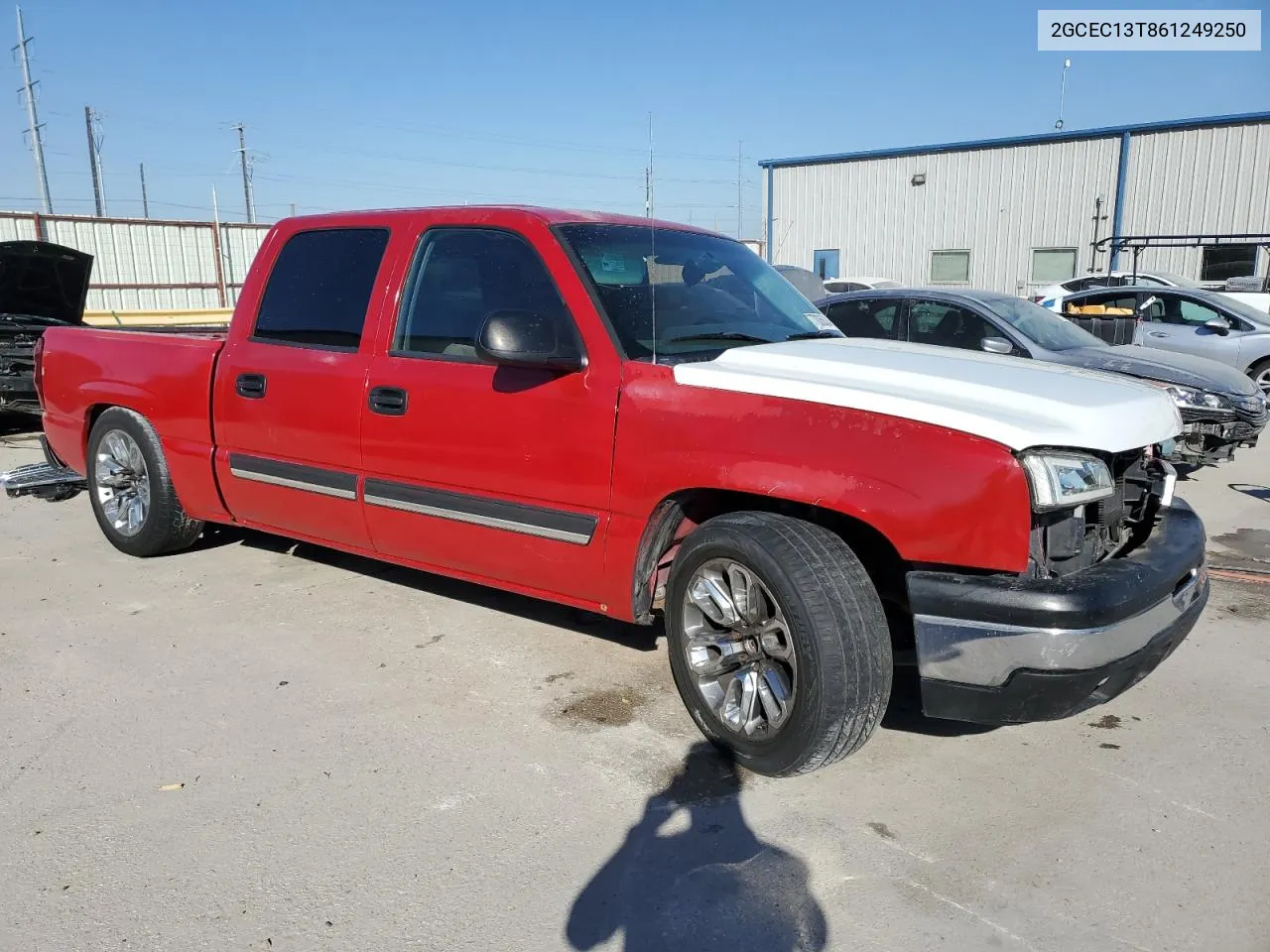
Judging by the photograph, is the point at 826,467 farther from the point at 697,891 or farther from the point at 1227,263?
the point at 1227,263

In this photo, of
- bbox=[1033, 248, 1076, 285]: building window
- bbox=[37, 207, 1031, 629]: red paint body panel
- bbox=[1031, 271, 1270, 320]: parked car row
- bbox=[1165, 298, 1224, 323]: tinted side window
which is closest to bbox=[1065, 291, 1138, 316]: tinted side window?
bbox=[1165, 298, 1224, 323]: tinted side window

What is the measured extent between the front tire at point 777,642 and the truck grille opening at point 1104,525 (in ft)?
1.70

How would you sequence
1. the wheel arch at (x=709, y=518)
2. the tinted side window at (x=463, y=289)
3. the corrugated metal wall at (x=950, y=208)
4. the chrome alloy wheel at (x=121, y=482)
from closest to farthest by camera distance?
1. the wheel arch at (x=709, y=518)
2. the tinted side window at (x=463, y=289)
3. the chrome alloy wheel at (x=121, y=482)
4. the corrugated metal wall at (x=950, y=208)

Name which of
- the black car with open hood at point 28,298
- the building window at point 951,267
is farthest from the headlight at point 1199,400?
the building window at point 951,267

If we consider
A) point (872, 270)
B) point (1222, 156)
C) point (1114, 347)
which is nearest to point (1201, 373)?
point (1114, 347)

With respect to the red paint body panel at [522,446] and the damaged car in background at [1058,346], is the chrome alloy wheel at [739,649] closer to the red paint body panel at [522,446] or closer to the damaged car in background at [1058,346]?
the red paint body panel at [522,446]

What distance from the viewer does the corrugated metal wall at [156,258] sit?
21.5m

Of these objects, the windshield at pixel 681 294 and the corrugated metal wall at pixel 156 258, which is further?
the corrugated metal wall at pixel 156 258

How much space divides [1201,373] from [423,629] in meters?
6.87

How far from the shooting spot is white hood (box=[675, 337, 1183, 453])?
2828 millimetres

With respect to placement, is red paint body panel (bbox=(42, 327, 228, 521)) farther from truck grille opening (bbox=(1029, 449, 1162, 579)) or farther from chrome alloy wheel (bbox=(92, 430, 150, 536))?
truck grille opening (bbox=(1029, 449, 1162, 579))

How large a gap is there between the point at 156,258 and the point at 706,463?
23.3m

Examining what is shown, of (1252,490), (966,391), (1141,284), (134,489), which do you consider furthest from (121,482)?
(1141,284)

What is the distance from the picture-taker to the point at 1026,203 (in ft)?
79.6
